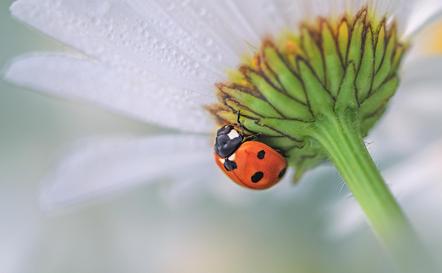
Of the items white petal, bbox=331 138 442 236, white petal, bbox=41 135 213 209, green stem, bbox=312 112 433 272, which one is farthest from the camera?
white petal, bbox=331 138 442 236

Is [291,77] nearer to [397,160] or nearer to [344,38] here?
[344,38]

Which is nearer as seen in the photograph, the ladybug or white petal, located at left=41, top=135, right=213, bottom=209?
the ladybug

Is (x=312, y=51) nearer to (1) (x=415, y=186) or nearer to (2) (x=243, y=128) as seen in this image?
(2) (x=243, y=128)

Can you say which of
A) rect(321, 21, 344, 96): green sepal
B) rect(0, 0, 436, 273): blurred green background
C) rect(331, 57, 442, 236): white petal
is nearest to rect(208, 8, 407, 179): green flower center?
rect(321, 21, 344, 96): green sepal

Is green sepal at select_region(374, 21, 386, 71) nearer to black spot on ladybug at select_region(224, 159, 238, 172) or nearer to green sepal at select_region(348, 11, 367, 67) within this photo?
green sepal at select_region(348, 11, 367, 67)

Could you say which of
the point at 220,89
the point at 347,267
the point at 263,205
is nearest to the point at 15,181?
the point at 263,205

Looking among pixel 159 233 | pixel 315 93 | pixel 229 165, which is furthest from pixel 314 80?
pixel 159 233
